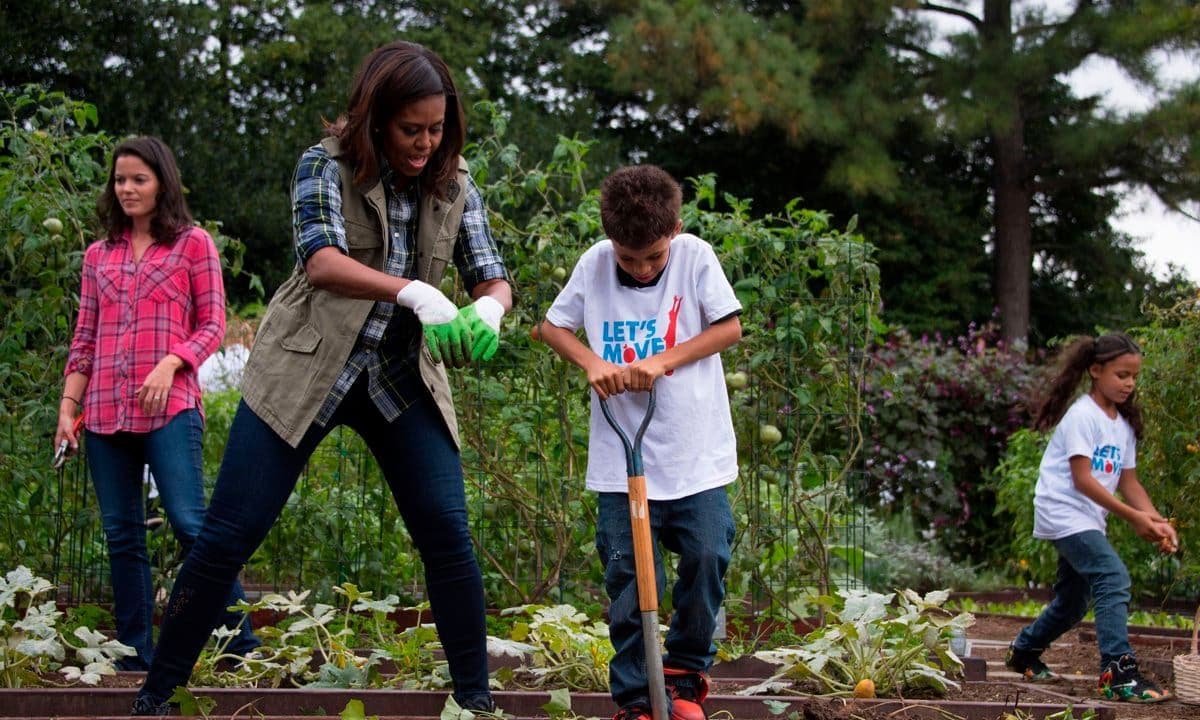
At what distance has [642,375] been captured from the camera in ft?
9.47

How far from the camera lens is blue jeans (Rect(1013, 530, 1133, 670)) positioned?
167 inches

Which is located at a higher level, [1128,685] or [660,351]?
[660,351]

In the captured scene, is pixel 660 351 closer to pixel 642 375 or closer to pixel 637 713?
pixel 642 375

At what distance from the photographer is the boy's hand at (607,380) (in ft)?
9.50

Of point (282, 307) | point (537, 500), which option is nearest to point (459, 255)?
point (282, 307)

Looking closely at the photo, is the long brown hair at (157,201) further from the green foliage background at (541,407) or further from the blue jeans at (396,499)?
the blue jeans at (396,499)

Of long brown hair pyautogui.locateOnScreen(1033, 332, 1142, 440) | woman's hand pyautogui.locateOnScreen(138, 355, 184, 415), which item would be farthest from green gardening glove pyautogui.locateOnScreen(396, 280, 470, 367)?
long brown hair pyautogui.locateOnScreen(1033, 332, 1142, 440)

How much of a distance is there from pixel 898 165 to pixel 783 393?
42.7 feet

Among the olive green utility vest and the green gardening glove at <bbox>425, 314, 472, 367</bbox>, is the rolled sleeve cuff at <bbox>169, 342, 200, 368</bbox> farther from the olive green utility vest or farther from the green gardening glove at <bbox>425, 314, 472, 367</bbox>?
the green gardening glove at <bbox>425, 314, 472, 367</bbox>

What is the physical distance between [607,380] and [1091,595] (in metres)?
2.44

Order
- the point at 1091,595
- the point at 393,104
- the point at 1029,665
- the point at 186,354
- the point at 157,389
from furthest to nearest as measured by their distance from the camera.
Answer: the point at 1029,665
the point at 1091,595
the point at 186,354
the point at 157,389
the point at 393,104

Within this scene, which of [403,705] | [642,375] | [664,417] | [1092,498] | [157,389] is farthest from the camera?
[1092,498]

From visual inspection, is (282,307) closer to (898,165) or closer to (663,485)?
(663,485)

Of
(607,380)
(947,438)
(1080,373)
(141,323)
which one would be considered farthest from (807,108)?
(607,380)
